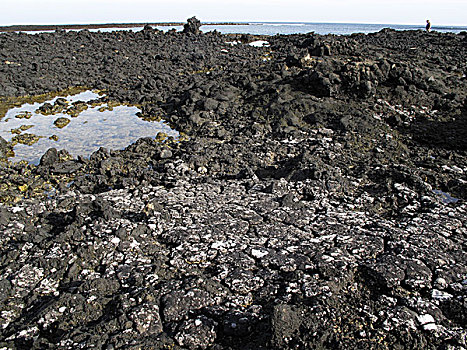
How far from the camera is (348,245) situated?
175 inches

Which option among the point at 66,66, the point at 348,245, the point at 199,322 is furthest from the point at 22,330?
the point at 66,66

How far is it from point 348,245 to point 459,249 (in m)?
1.45

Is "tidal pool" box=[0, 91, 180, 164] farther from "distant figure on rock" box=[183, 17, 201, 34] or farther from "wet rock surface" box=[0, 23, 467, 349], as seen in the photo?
"distant figure on rock" box=[183, 17, 201, 34]

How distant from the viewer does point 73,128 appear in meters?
10.7

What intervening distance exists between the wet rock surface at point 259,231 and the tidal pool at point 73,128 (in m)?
0.68

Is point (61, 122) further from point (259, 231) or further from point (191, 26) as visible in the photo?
point (191, 26)

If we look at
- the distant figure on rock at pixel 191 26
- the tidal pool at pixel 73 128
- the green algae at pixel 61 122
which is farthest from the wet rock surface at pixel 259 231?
the distant figure on rock at pixel 191 26

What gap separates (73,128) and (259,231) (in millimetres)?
8331

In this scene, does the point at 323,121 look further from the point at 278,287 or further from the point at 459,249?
the point at 278,287

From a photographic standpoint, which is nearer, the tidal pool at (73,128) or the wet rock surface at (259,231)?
the wet rock surface at (259,231)

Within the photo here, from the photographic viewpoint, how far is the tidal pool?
9266 millimetres

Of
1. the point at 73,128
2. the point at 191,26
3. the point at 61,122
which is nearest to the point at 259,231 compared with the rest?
the point at 73,128

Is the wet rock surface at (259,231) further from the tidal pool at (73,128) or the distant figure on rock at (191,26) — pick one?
the distant figure on rock at (191,26)

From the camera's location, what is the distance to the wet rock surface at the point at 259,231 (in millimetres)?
3223
